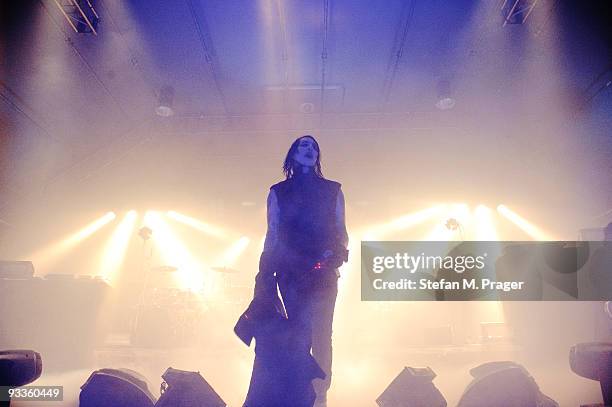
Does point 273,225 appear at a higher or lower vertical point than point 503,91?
lower

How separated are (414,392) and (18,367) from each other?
7.53 feet

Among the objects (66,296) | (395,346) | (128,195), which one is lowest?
(395,346)

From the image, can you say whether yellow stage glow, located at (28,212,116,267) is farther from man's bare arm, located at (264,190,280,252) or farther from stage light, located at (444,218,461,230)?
man's bare arm, located at (264,190,280,252)

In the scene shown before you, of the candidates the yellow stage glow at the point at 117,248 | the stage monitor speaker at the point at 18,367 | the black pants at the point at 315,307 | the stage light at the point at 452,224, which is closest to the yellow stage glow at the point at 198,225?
the yellow stage glow at the point at 117,248

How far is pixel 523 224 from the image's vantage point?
34.9 ft

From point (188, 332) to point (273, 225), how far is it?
739 cm

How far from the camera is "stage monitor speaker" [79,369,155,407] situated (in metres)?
2.43

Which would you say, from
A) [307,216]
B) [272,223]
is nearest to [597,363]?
[307,216]

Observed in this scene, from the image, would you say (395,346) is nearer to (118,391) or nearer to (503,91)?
(503,91)

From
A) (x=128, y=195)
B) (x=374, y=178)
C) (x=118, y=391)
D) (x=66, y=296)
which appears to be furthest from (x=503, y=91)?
(x=128, y=195)

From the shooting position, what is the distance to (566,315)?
8.00m

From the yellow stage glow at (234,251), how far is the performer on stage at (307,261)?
1039 centimetres

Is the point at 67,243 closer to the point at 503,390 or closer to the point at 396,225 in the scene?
the point at 396,225

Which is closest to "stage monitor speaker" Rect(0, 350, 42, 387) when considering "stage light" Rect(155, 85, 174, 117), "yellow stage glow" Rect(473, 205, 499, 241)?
"stage light" Rect(155, 85, 174, 117)
